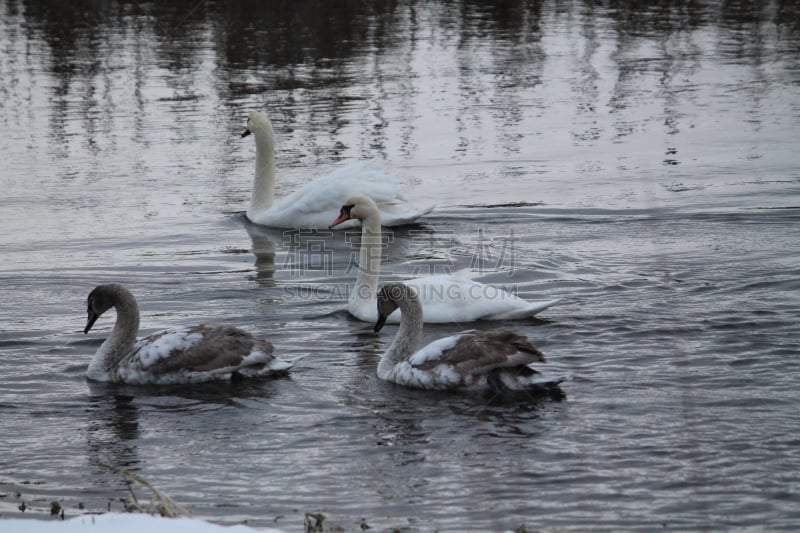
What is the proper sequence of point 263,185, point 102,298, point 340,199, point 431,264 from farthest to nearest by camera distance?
point 263,185, point 340,199, point 431,264, point 102,298

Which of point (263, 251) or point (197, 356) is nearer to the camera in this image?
point (197, 356)

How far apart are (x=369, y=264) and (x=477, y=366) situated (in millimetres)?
2547

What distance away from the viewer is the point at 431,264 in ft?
40.4

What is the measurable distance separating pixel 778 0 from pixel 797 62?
29.7 feet

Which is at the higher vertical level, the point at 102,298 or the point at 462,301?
the point at 102,298

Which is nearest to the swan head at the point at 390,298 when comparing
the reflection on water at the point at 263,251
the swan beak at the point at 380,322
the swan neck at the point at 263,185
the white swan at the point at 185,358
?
the swan beak at the point at 380,322

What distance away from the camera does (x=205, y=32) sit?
1110 inches

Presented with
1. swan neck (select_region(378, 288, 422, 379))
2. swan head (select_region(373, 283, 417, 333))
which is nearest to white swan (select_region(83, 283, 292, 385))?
swan neck (select_region(378, 288, 422, 379))

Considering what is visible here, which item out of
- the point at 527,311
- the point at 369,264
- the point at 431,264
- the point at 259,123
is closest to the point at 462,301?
the point at 527,311

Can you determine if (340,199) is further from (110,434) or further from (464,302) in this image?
(110,434)

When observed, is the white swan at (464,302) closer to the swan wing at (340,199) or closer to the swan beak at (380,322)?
the swan beak at (380,322)

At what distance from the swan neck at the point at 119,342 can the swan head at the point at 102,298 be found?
30 millimetres

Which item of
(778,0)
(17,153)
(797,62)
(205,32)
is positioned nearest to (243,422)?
(17,153)

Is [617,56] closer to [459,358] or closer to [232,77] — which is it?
[232,77]
